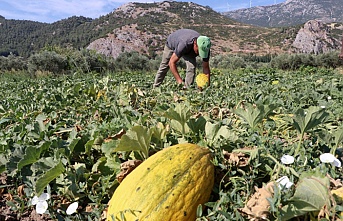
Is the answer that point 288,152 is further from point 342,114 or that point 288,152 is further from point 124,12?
point 124,12

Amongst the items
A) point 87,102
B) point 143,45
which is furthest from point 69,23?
point 87,102

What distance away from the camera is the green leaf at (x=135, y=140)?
5.14 ft

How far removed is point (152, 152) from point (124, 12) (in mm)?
106189

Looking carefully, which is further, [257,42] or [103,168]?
[257,42]

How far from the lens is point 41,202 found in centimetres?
166

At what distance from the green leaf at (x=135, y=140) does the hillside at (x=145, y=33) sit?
72309 mm

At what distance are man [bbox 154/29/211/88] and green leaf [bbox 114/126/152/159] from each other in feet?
13.2

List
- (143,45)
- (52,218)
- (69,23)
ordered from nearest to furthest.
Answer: (52,218) → (143,45) → (69,23)

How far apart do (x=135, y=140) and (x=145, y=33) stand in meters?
87.4

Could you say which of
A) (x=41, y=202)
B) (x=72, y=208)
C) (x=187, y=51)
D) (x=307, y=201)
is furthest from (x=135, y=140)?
(x=187, y=51)

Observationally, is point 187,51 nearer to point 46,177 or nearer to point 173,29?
point 46,177

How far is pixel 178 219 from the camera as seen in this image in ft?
4.46

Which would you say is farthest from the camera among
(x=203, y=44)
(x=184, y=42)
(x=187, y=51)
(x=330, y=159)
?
(x=187, y=51)

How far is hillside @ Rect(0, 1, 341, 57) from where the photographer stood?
7931 cm
